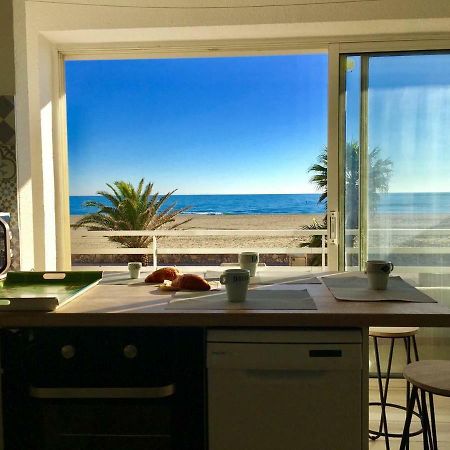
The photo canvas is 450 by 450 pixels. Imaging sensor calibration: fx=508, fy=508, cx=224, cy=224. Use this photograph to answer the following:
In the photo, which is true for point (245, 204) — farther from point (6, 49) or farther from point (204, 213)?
point (6, 49)

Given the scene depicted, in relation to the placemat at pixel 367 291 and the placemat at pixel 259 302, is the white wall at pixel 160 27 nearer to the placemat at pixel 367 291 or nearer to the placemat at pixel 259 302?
the placemat at pixel 259 302

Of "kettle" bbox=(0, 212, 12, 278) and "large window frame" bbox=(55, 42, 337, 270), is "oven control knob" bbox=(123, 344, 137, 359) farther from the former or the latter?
"large window frame" bbox=(55, 42, 337, 270)

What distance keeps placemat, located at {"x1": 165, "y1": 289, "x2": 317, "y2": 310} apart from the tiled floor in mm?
1201

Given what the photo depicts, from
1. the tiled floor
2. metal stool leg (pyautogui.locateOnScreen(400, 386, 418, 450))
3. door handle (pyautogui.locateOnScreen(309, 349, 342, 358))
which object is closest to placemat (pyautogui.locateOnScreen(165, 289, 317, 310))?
door handle (pyautogui.locateOnScreen(309, 349, 342, 358))

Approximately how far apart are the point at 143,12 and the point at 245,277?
2.00m

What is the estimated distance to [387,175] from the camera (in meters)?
3.11

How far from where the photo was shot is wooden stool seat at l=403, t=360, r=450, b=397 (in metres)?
1.58

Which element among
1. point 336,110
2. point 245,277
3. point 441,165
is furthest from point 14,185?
point 441,165

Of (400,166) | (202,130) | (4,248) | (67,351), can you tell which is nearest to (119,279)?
(4,248)

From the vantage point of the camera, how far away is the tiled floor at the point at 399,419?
8.05ft

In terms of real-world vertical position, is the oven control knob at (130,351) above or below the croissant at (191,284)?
below

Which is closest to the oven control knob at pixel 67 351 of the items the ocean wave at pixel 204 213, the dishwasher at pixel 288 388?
the dishwasher at pixel 288 388

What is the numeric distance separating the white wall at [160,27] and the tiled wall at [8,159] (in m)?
0.13

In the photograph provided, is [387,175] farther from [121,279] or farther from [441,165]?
[121,279]
